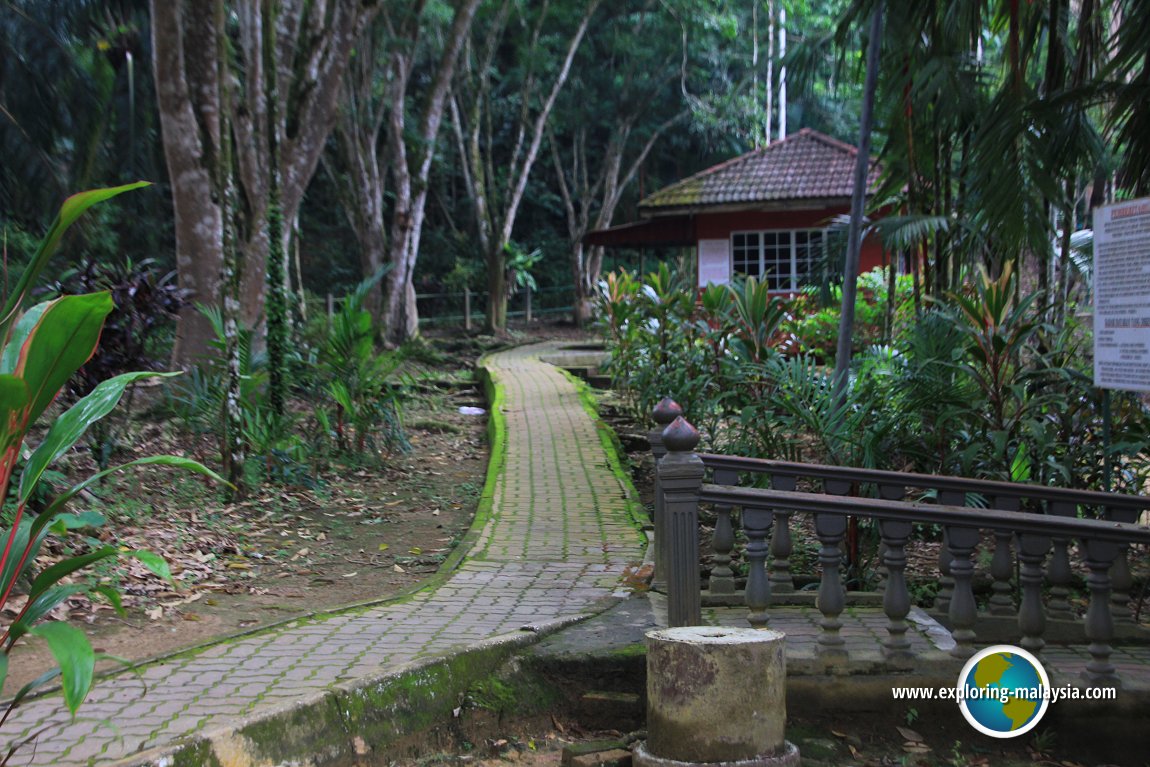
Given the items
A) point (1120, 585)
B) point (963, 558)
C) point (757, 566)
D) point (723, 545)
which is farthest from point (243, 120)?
point (1120, 585)

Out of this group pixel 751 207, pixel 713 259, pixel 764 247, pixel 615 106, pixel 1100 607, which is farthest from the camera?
pixel 615 106

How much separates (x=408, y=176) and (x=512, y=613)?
16269 millimetres

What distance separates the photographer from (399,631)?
496cm

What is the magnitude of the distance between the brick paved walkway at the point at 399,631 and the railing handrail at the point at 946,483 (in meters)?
1.13

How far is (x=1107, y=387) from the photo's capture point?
17.5ft

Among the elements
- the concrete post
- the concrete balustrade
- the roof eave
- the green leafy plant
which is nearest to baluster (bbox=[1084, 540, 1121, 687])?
the concrete balustrade

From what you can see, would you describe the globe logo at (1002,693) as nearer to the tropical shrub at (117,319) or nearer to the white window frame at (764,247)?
the tropical shrub at (117,319)

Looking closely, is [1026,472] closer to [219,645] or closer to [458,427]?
→ [219,645]

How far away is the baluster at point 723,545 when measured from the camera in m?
4.97

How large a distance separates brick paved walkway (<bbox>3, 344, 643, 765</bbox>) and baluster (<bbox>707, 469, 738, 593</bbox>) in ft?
2.26

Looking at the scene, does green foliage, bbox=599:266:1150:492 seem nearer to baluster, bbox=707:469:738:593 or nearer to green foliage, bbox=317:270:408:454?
baluster, bbox=707:469:738:593

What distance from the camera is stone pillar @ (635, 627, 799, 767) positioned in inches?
143

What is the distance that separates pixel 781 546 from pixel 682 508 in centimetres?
68

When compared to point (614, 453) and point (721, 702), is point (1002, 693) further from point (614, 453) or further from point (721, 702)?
point (614, 453)
